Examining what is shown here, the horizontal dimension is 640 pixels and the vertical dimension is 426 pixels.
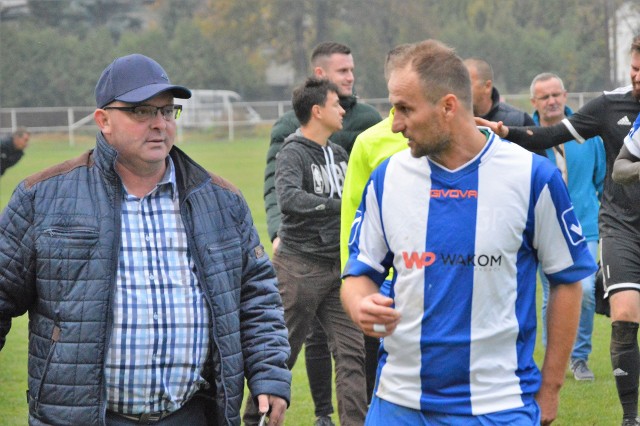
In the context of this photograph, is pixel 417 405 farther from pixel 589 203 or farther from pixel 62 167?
pixel 589 203

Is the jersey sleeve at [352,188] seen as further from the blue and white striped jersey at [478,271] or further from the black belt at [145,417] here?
the black belt at [145,417]

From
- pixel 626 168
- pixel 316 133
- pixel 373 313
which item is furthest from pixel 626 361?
pixel 373 313

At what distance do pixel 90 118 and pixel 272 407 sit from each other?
4377cm

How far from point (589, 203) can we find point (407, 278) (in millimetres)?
5844

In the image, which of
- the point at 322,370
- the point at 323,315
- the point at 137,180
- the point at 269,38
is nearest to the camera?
the point at 137,180

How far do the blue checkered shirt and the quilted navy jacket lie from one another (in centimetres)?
5

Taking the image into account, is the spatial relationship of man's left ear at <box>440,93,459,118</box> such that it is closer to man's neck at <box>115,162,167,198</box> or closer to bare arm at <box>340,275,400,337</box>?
bare arm at <box>340,275,400,337</box>

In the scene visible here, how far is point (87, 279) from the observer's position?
12.2ft

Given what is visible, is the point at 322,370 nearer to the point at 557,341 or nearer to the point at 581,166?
the point at 581,166

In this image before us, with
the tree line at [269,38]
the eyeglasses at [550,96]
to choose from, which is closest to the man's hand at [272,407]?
the eyeglasses at [550,96]

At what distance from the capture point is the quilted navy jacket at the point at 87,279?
3701 mm

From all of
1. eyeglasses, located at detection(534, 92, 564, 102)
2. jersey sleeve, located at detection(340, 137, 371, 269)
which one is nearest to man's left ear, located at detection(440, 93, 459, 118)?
jersey sleeve, located at detection(340, 137, 371, 269)

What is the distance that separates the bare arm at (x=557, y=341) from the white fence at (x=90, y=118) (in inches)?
1611

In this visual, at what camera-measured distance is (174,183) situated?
4.01 meters
